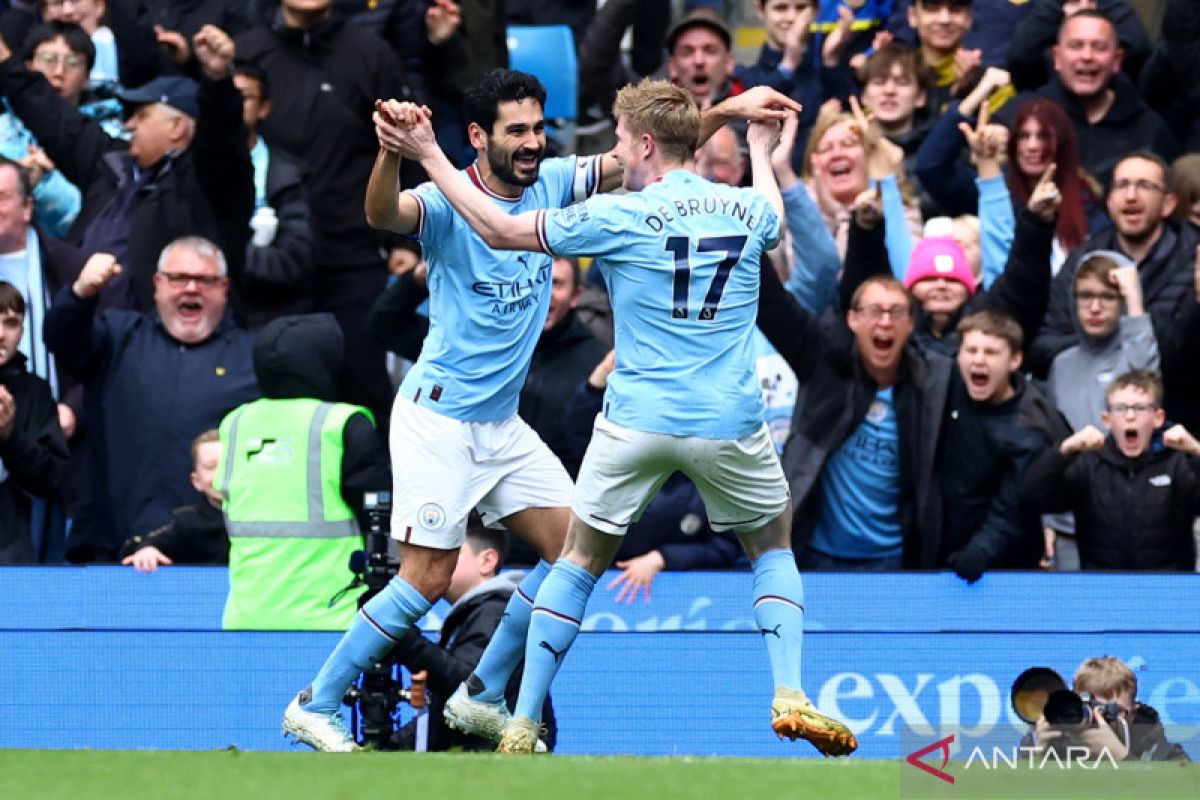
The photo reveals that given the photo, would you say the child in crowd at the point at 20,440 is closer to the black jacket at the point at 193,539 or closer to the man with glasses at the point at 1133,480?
the black jacket at the point at 193,539

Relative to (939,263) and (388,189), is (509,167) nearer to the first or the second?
(388,189)

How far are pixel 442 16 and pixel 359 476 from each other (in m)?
5.11

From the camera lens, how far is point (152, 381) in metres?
10.8

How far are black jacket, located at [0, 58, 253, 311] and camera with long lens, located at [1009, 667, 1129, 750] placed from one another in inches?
195

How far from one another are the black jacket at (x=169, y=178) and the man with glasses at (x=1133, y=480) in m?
4.41

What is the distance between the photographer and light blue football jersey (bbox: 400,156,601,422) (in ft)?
26.1

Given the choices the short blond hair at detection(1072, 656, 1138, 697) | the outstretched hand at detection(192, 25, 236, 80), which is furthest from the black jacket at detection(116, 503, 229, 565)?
the short blond hair at detection(1072, 656, 1138, 697)

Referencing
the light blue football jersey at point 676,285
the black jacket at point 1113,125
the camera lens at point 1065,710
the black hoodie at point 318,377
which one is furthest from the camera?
the black jacket at point 1113,125

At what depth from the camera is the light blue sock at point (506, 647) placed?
26.3 ft

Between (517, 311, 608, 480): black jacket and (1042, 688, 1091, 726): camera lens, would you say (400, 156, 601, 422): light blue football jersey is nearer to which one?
(517, 311, 608, 480): black jacket

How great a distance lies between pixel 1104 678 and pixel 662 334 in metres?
2.37

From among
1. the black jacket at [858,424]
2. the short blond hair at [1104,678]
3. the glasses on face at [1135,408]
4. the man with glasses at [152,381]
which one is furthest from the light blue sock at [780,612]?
the man with glasses at [152,381]

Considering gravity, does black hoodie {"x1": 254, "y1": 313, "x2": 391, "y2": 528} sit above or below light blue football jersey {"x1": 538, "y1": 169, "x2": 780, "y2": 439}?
below

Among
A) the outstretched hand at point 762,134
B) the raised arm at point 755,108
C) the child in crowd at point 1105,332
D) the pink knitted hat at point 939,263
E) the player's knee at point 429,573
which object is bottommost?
the player's knee at point 429,573
